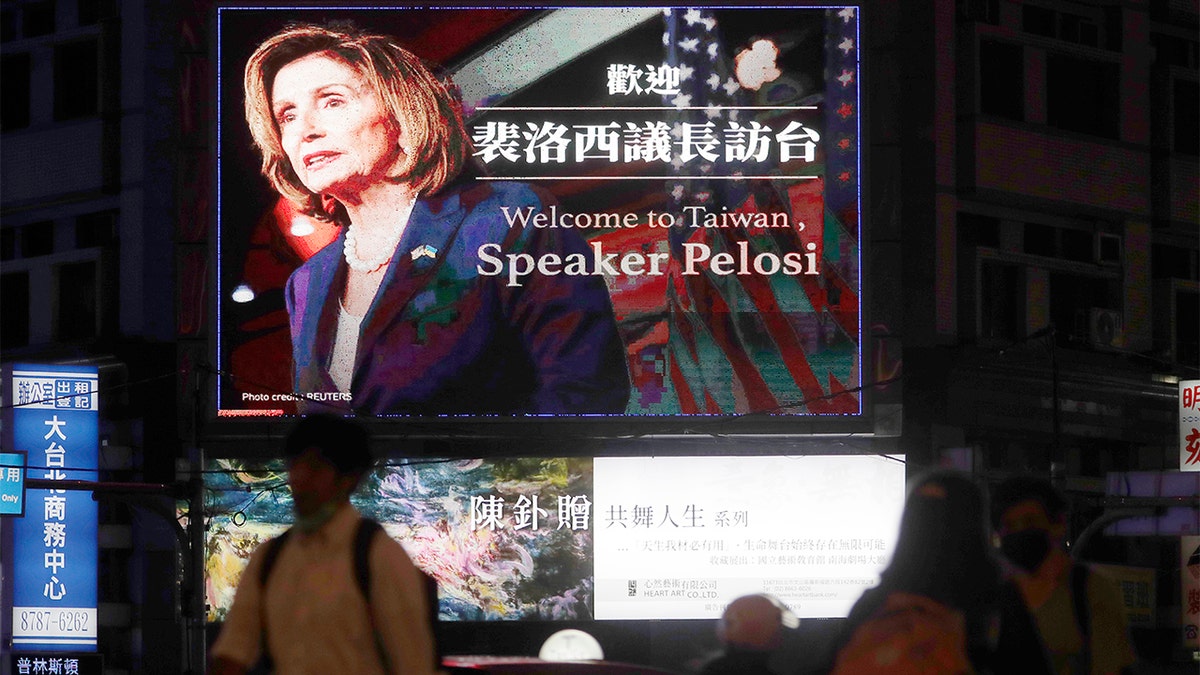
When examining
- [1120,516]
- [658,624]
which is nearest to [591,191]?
[658,624]

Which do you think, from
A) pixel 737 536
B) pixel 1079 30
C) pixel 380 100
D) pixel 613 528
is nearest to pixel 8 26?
pixel 380 100

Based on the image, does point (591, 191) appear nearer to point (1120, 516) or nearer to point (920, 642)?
point (1120, 516)

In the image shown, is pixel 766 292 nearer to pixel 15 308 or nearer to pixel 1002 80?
pixel 1002 80

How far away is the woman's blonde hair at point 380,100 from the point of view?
79.2 ft

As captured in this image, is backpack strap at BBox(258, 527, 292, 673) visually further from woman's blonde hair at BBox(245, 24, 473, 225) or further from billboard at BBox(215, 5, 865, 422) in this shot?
woman's blonde hair at BBox(245, 24, 473, 225)

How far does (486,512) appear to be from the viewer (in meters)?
23.8

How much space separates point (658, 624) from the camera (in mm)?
23703

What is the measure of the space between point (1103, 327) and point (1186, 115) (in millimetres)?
4182

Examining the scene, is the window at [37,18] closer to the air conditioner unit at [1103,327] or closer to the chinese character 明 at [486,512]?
the chinese character 明 at [486,512]

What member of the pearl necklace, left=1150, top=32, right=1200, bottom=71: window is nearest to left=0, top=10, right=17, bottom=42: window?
the pearl necklace

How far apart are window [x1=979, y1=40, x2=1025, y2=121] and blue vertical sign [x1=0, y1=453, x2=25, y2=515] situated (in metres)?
13.1

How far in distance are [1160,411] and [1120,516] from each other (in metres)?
7.49

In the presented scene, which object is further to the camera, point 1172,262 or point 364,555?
point 1172,262

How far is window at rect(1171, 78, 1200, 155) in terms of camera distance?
27.7 metres
